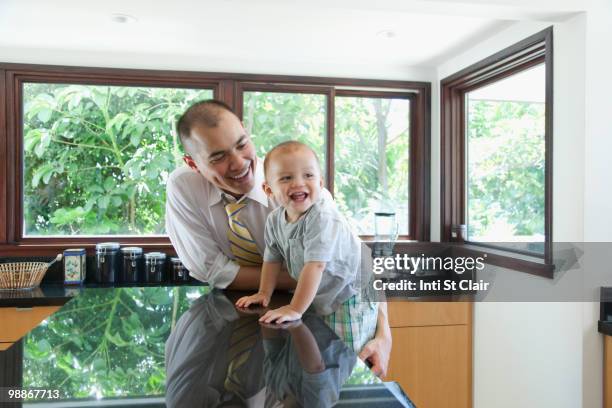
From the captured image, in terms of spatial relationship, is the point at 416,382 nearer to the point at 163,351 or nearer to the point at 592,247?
the point at 592,247

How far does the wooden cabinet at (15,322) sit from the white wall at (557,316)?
2.45m

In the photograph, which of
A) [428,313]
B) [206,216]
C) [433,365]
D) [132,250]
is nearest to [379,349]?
[206,216]

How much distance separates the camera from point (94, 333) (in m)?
0.79

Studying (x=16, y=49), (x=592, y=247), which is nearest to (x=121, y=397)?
(x=592, y=247)

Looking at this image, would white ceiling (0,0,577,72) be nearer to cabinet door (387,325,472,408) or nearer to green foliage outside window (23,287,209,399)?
green foliage outside window (23,287,209,399)

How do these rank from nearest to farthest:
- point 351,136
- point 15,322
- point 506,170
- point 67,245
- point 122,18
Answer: point 122,18 < point 15,322 < point 506,170 < point 67,245 < point 351,136

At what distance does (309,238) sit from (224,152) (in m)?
0.30

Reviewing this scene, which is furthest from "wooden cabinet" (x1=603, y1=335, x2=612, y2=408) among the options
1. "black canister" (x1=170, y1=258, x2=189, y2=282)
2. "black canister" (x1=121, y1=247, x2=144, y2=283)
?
"black canister" (x1=121, y1=247, x2=144, y2=283)

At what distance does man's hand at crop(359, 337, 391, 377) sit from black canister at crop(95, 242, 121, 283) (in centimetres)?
239

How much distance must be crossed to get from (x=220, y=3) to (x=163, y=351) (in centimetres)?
200

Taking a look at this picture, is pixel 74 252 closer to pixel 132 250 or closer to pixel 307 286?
pixel 132 250

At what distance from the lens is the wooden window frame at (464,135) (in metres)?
2.36

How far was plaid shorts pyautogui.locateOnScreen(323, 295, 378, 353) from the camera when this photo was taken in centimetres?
102

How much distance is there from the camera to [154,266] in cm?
311
